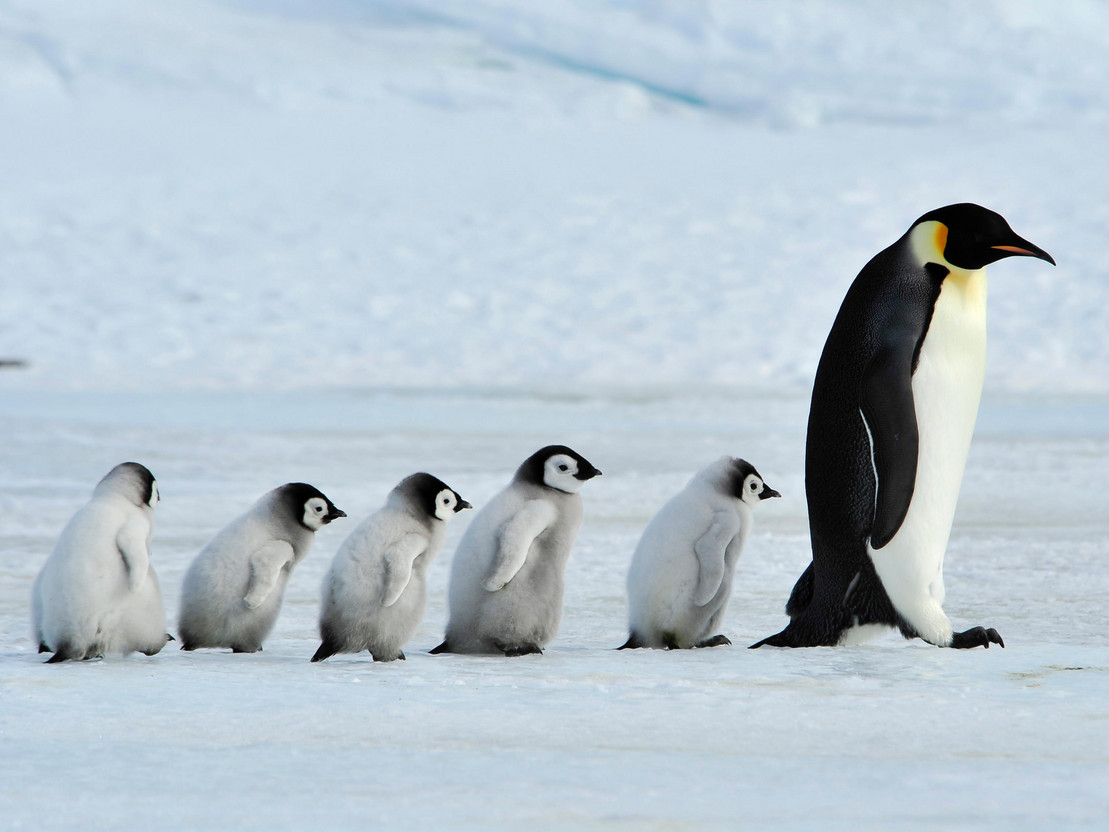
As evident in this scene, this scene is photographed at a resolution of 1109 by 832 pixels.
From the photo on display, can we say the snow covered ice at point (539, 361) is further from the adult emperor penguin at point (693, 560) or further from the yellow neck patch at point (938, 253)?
the yellow neck patch at point (938, 253)

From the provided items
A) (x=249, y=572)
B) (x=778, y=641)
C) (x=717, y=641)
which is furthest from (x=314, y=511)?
(x=778, y=641)

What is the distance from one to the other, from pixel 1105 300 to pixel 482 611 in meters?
11.6

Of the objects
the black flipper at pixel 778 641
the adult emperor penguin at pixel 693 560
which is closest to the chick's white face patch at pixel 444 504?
the adult emperor penguin at pixel 693 560

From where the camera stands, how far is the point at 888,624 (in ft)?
9.58

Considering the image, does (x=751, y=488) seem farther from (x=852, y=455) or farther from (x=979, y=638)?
(x=979, y=638)

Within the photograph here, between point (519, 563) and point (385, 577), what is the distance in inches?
10.6

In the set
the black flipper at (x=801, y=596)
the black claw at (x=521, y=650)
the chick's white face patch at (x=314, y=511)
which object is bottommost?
the black claw at (x=521, y=650)

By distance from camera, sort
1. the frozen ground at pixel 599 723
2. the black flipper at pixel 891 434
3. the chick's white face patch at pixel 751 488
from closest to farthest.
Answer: the frozen ground at pixel 599 723
the black flipper at pixel 891 434
the chick's white face patch at pixel 751 488

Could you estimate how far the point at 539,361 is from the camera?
39.2ft

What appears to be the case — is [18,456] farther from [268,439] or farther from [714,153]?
[714,153]

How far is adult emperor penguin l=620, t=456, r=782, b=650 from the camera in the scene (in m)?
2.88

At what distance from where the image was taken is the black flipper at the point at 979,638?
108 inches

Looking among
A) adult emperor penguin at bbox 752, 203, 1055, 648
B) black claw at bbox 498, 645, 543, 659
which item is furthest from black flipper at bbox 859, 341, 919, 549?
black claw at bbox 498, 645, 543, 659

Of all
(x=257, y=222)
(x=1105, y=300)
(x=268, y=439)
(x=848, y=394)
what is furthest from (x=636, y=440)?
(x=257, y=222)
